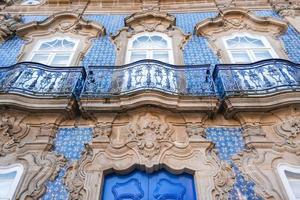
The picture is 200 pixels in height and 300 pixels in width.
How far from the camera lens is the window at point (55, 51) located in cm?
669

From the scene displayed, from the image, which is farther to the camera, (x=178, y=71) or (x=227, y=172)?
(x=178, y=71)

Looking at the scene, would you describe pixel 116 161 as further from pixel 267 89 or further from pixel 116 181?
pixel 267 89

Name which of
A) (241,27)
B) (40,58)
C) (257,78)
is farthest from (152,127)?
(241,27)

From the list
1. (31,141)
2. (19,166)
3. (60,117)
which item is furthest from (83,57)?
(19,166)

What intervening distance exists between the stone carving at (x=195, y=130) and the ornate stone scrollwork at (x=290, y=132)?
1262mm

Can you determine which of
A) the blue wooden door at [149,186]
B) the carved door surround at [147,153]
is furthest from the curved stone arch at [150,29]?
the blue wooden door at [149,186]

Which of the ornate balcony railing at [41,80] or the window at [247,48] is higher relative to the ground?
the window at [247,48]

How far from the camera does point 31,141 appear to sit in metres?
4.80

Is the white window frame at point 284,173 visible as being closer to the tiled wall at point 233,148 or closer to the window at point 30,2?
the tiled wall at point 233,148

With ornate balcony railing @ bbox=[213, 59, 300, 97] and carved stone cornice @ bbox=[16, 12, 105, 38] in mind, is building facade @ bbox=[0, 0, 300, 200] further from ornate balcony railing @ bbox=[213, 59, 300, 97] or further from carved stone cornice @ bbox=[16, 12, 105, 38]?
carved stone cornice @ bbox=[16, 12, 105, 38]

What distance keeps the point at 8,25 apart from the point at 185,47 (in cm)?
495

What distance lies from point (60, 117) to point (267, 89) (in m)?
3.79

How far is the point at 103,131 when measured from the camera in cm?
490

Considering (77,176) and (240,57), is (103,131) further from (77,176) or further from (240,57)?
(240,57)
